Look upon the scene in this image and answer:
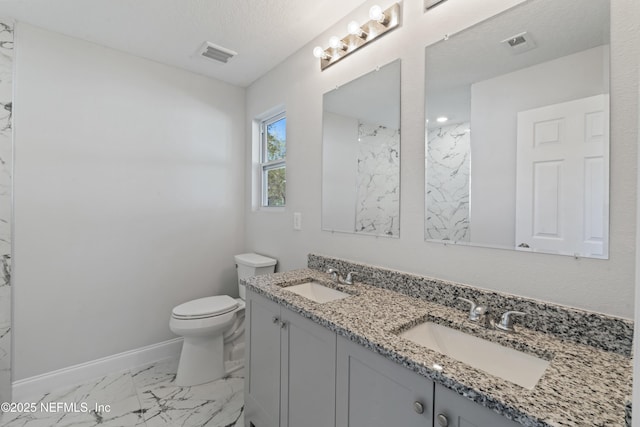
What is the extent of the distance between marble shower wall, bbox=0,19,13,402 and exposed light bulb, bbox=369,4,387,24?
87.0 inches

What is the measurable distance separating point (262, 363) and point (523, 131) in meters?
1.54

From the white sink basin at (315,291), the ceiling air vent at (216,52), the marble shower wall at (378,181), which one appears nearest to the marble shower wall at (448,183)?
the marble shower wall at (378,181)

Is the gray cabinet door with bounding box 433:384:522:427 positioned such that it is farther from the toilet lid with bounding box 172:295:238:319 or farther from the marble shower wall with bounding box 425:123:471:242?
the toilet lid with bounding box 172:295:238:319

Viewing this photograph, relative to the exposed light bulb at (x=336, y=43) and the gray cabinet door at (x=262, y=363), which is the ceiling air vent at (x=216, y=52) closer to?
the exposed light bulb at (x=336, y=43)

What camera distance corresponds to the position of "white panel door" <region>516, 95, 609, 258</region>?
2.99 ft

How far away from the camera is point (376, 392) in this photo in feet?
3.03

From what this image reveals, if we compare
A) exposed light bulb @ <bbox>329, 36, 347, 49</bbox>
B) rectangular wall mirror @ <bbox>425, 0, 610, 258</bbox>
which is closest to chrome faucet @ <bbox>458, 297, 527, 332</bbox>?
rectangular wall mirror @ <bbox>425, 0, 610, 258</bbox>

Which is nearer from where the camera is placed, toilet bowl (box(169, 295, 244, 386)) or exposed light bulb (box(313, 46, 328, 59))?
exposed light bulb (box(313, 46, 328, 59))

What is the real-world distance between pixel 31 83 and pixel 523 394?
2.89 metres

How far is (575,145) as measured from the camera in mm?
955

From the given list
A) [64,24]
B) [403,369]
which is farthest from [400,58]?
[64,24]

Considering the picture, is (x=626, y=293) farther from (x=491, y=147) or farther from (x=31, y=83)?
(x=31, y=83)

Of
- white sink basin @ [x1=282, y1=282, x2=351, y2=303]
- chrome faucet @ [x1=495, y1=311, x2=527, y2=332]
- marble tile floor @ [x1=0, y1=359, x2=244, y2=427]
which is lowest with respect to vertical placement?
marble tile floor @ [x1=0, y1=359, x2=244, y2=427]

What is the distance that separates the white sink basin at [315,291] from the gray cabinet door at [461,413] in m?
0.85
